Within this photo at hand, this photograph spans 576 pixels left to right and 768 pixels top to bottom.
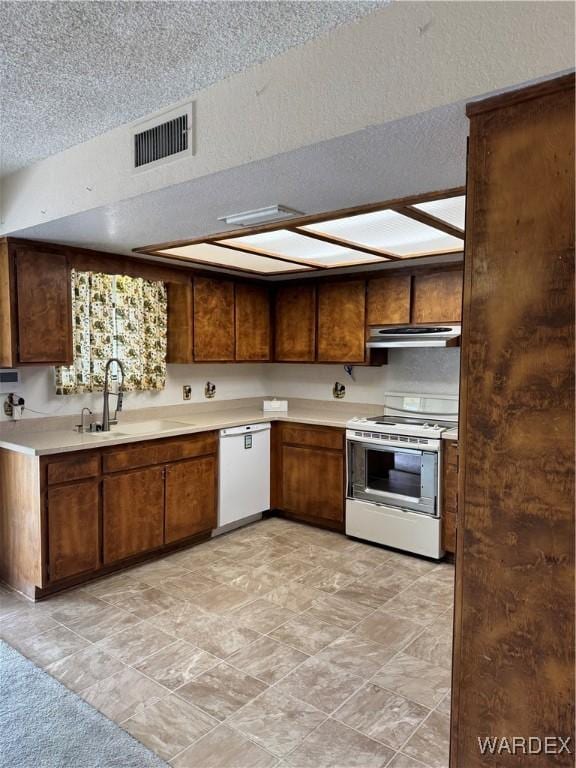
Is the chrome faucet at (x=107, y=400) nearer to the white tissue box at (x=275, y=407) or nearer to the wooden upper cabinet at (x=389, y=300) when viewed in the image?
the white tissue box at (x=275, y=407)

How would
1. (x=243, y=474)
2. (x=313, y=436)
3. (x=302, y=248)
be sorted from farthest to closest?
(x=313, y=436)
(x=243, y=474)
(x=302, y=248)

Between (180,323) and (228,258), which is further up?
(228,258)

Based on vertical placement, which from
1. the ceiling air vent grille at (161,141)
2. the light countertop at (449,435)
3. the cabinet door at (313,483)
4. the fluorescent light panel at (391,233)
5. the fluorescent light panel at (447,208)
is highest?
the ceiling air vent grille at (161,141)

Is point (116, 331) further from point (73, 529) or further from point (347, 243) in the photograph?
point (347, 243)

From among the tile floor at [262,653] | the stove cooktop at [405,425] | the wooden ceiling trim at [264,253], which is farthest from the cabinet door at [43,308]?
the stove cooktop at [405,425]

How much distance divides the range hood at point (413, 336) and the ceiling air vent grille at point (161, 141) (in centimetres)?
250

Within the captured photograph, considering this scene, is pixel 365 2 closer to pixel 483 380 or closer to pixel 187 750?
pixel 483 380

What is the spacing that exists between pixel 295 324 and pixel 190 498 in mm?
1937

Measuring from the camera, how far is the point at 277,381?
18.4 ft

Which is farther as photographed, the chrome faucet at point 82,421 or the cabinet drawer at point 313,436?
the cabinet drawer at point 313,436

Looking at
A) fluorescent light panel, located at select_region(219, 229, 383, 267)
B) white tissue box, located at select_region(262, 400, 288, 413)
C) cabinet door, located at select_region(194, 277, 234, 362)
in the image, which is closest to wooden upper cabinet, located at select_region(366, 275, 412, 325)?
fluorescent light panel, located at select_region(219, 229, 383, 267)

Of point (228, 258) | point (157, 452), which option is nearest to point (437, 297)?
point (228, 258)

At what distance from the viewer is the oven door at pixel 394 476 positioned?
3.86m

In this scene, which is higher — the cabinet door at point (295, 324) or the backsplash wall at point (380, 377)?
the cabinet door at point (295, 324)
